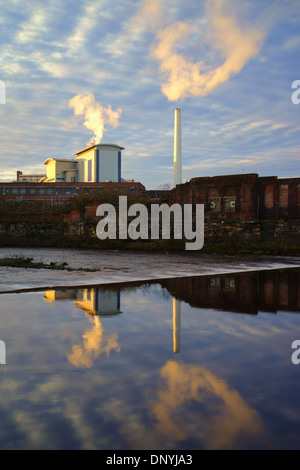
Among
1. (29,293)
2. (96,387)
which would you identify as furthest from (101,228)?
(96,387)

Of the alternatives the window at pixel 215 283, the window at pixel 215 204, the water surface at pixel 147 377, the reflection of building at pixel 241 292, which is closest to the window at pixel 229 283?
the reflection of building at pixel 241 292

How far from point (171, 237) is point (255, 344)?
23.0m

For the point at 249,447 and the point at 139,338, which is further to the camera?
the point at 139,338

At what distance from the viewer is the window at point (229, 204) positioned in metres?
30.0

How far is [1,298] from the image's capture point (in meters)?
7.34

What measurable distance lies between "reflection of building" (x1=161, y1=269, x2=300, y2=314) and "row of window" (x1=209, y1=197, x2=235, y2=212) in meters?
18.2

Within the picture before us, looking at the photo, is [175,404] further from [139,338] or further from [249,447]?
[139,338]

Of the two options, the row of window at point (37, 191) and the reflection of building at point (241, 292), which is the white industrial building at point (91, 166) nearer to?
the row of window at point (37, 191)

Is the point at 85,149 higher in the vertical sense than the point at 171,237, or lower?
higher

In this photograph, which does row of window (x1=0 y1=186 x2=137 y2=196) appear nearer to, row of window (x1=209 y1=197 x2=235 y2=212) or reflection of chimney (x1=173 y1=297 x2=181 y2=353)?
row of window (x1=209 y1=197 x2=235 y2=212)

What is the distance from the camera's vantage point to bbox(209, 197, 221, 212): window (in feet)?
100.0

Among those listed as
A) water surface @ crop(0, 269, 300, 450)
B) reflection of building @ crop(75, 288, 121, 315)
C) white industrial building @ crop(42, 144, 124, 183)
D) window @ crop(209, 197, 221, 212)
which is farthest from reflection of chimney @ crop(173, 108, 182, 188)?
water surface @ crop(0, 269, 300, 450)

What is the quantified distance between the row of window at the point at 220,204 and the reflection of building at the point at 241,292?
18151 millimetres

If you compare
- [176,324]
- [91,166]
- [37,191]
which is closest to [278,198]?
[176,324]
